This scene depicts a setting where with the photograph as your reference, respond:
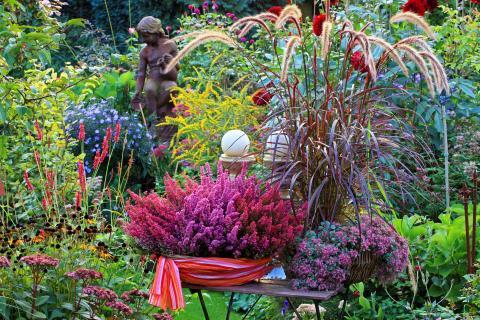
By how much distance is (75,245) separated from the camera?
4223 millimetres

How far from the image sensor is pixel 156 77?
8203 mm

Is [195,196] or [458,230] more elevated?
[195,196]

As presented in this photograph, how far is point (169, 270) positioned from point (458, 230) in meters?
1.96

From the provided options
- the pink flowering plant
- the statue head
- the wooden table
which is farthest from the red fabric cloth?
the statue head

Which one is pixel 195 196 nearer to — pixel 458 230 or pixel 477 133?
pixel 458 230

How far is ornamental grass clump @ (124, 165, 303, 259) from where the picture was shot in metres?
3.72

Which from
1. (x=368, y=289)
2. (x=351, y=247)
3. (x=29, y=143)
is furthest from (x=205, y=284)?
(x=29, y=143)

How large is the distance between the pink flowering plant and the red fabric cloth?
0.77ft

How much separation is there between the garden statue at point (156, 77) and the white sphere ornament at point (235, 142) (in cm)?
328

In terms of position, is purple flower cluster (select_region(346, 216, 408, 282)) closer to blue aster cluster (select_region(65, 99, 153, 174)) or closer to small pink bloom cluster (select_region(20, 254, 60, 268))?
small pink bloom cluster (select_region(20, 254, 60, 268))

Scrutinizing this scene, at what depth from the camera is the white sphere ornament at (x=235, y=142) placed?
4723 millimetres

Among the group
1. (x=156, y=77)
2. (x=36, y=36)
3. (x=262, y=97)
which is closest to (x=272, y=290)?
(x=36, y=36)

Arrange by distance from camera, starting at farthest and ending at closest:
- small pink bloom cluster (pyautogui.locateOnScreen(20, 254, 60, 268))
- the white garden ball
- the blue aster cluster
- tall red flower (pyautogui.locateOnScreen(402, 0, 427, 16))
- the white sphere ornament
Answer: the blue aster cluster < tall red flower (pyautogui.locateOnScreen(402, 0, 427, 16)) < the white sphere ornament < the white garden ball < small pink bloom cluster (pyautogui.locateOnScreen(20, 254, 60, 268))

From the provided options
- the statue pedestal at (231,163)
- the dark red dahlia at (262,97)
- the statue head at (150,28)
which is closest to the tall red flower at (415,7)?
the dark red dahlia at (262,97)
